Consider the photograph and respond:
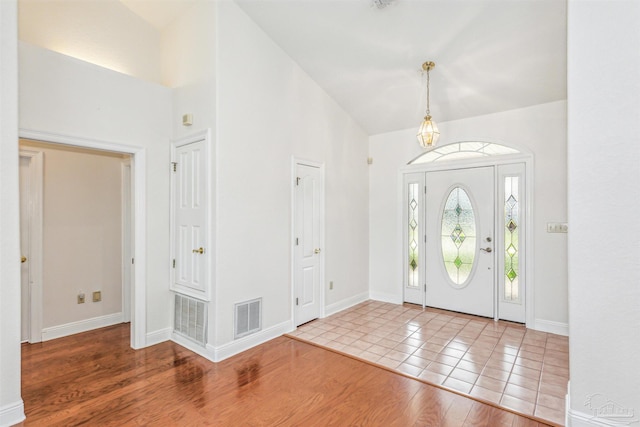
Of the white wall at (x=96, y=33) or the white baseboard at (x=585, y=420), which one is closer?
the white baseboard at (x=585, y=420)

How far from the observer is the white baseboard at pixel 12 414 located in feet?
7.00

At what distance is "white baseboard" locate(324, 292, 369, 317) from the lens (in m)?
4.56

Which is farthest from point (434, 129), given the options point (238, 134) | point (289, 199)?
point (238, 134)

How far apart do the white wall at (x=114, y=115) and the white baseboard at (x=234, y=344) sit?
47cm

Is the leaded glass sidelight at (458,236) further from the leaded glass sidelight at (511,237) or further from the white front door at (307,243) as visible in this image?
the white front door at (307,243)

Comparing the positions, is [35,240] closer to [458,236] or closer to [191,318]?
[191,318]

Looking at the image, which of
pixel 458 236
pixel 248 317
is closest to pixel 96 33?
pixel 248 317

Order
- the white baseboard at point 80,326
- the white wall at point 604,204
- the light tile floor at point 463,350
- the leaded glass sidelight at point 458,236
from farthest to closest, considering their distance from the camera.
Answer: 1. the leaded glass sidelight at point 458,236
2. the white baseboard at point 80,326
3. the light tile floor at point 463,350
4. the white wall at point 604,204

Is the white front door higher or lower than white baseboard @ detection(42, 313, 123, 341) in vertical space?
higher

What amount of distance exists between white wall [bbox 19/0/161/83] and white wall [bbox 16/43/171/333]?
52 centimetres

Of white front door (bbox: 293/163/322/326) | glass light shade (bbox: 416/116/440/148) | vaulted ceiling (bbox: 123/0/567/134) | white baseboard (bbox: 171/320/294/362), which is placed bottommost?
white baseboard (bbox: 171/320/294/362)

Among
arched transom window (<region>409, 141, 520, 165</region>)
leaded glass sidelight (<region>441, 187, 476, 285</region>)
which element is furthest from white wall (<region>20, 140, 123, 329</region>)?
leaded glass sidelight (<region>441, 187, 476, 285</region>)

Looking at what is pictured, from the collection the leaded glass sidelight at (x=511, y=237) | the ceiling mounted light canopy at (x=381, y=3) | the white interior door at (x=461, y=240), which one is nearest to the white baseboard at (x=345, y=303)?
the white interior door at (x=461, y=240)

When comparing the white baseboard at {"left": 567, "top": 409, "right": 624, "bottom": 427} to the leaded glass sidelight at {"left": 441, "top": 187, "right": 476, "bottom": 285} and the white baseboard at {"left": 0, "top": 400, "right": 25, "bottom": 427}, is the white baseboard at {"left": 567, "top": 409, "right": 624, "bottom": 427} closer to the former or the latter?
the leaded glass sidelight at {"left": 441, "top": 187, "right": 476, "bottom": 285}
